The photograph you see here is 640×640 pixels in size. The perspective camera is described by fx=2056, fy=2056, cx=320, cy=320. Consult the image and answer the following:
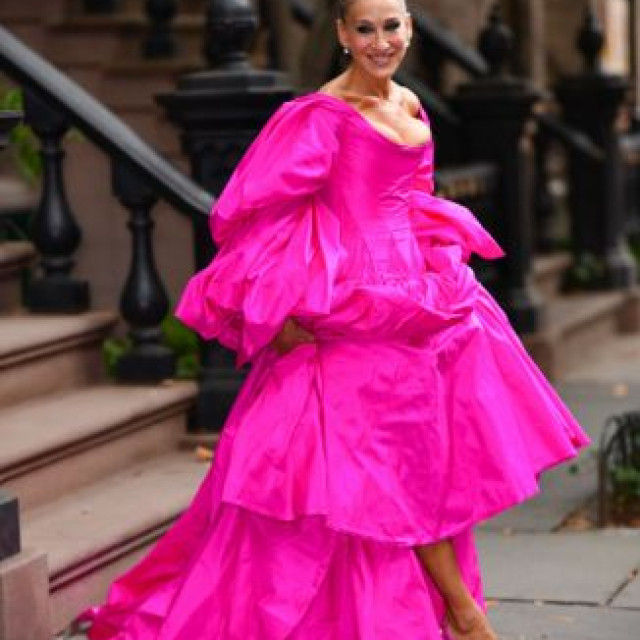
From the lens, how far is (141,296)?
8078mm

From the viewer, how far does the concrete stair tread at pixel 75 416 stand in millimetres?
6906

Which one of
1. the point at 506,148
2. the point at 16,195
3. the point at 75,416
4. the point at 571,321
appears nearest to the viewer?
the point at 75,416

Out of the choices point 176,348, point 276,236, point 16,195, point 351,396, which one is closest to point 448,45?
point 16,195

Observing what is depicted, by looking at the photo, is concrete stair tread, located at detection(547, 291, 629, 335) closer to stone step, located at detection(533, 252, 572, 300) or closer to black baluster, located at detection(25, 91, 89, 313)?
stone step, located at detection(533, 252, 572, 300)

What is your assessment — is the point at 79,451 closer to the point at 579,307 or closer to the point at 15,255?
the point at 15,255

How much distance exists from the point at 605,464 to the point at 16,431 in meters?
2.33

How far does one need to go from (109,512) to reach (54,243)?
5.07ft

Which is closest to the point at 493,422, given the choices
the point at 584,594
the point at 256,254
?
the point at 256,254

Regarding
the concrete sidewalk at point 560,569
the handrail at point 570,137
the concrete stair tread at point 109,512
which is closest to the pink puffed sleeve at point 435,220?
the concrete sidewalk at point 560,569

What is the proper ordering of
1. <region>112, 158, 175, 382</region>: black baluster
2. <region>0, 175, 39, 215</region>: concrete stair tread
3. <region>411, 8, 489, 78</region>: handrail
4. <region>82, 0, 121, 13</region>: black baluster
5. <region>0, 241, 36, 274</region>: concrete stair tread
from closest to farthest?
<region>112, 158, 175, 382</region>: black baluster → <region>0, 241, 36, 274</region>: concrete stair tread → <region>0, 175, 39, 215</region>: concrete stair tread → <region>82, 0, 121, 13</region>: black baluster → <region>411, 8, 489, 78</region>: handrail

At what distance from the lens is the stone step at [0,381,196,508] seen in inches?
272

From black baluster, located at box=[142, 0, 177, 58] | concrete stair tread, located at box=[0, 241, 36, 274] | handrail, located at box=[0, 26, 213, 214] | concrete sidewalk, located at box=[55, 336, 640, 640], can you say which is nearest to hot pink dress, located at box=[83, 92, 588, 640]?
concrete sidewalk, located at box=[55, 336, 640, 640]

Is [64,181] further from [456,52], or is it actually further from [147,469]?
[456,52]

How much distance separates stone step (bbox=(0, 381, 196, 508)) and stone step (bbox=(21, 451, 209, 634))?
72 mm
